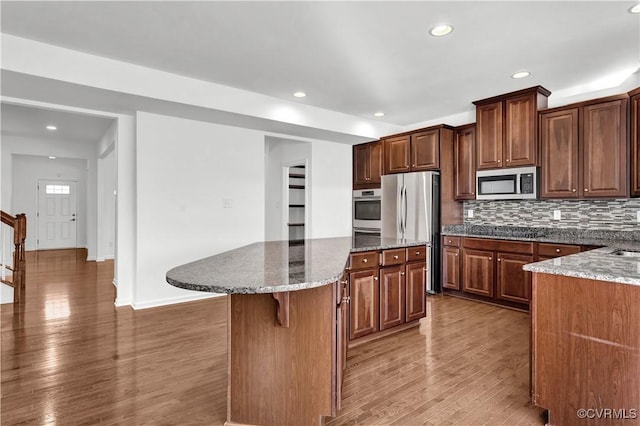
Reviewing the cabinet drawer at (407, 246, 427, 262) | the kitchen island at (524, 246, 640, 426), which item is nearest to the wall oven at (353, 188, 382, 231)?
the cabinet drawer at (407, 246, 427, 262)

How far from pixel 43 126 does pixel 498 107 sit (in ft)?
24.5

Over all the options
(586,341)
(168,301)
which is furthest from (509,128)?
(168,301)

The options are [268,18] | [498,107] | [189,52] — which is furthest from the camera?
[498,107]

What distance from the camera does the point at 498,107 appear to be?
4266 millimetres

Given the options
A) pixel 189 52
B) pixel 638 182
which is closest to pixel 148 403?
pixel 189 52

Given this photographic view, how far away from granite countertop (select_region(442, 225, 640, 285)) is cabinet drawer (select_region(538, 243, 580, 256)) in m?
0.04

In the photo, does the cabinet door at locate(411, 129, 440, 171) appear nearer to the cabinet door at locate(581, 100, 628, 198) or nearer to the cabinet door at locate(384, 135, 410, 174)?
the cabinet door at locate(384, 135, 410, 174)

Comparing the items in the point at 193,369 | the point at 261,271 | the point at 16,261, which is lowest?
the point at 193,369

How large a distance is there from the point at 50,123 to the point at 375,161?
5635 millimetres

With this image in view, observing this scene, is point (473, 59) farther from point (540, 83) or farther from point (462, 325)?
point (462, 325)

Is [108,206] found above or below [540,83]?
below

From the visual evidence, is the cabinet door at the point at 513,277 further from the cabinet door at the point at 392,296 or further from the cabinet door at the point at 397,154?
the cabinet door at the point at 397,154

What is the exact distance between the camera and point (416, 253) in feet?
10.8

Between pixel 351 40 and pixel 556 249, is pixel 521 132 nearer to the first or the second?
pixel 556 249
